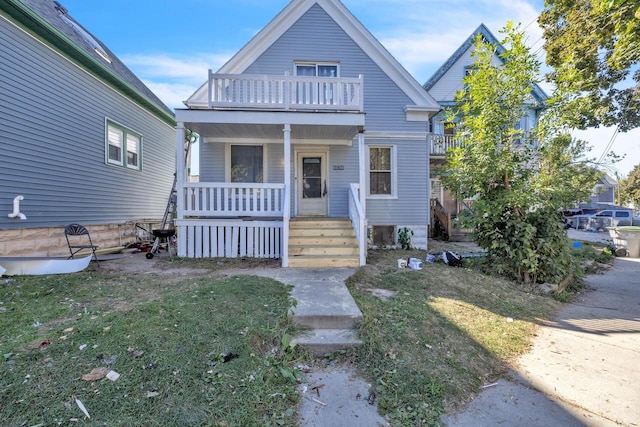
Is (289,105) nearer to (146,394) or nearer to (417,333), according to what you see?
(417,333)

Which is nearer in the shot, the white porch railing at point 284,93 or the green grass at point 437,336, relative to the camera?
the green grass at point 437,336

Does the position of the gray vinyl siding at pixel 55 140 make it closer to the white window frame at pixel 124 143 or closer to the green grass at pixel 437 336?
the white window frame at pixel 124 143

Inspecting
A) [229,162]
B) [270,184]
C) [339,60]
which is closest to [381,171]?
[339,60]

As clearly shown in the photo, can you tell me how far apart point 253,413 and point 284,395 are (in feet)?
0.97

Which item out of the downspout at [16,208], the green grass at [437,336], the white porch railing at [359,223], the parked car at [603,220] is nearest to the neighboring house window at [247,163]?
the white porch railing at [359,223]

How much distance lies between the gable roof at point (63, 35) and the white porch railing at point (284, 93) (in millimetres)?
3347

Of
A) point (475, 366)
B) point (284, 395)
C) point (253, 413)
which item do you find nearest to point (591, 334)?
point (475, 366)

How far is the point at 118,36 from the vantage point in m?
11.4

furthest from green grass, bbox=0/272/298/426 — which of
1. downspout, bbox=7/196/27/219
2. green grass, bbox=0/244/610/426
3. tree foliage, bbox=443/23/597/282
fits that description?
tree foliage, bbox=443/23/597/282

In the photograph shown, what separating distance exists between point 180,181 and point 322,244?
3.59 m

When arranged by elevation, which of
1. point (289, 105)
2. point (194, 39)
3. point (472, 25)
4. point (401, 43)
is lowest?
point (289, 105)

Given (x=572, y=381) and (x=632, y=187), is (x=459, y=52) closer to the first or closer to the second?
(x=572, y=381)

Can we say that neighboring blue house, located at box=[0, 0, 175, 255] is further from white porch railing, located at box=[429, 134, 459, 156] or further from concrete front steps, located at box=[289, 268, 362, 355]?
white porch railing, located at box=[429, 134, 459, 156]

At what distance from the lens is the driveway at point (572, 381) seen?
2.27 metres
